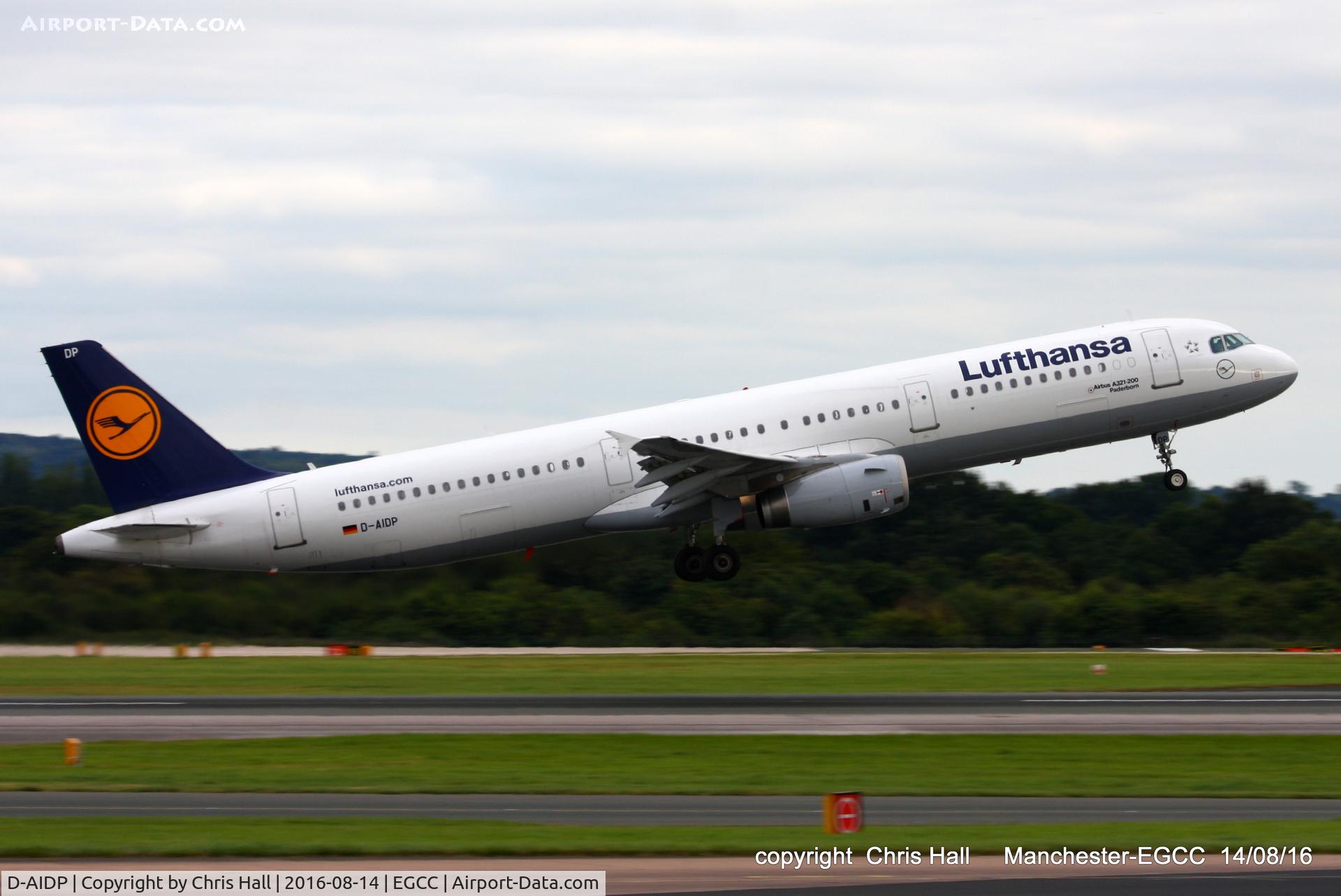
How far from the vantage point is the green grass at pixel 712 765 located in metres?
25.4

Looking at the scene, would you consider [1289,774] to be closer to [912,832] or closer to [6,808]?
[912,832]

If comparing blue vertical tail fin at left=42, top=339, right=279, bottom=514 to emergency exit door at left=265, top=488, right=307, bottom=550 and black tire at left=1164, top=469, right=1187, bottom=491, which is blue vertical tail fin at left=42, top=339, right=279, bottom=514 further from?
black tire at left=1164, top=469, right=1187, bottom=491

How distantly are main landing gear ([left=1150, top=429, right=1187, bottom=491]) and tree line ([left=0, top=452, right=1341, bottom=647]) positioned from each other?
15247 mm

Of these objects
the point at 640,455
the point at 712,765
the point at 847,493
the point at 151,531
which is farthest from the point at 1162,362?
the point at 151,531

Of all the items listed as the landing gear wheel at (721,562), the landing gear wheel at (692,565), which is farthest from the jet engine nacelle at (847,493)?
the landing gear wheel at (692,565)

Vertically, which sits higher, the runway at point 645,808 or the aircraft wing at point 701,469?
the aircraft wing at point 701,469

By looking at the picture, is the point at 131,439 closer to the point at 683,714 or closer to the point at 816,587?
the point at 683,714

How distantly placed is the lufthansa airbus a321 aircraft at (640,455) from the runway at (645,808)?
590 inches

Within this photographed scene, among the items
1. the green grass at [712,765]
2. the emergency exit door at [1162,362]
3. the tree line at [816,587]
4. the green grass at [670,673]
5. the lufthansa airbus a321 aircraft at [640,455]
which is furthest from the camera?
the tree line at [816,587]

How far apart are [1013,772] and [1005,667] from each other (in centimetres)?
1892

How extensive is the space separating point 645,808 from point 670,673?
2111cm

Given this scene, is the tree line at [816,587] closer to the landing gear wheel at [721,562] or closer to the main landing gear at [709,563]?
the main landing gear at [709,563]

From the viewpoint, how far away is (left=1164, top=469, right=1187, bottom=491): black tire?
4047cm

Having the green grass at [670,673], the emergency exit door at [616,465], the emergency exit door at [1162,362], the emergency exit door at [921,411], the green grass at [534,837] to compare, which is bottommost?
the green grass at [534,837]
